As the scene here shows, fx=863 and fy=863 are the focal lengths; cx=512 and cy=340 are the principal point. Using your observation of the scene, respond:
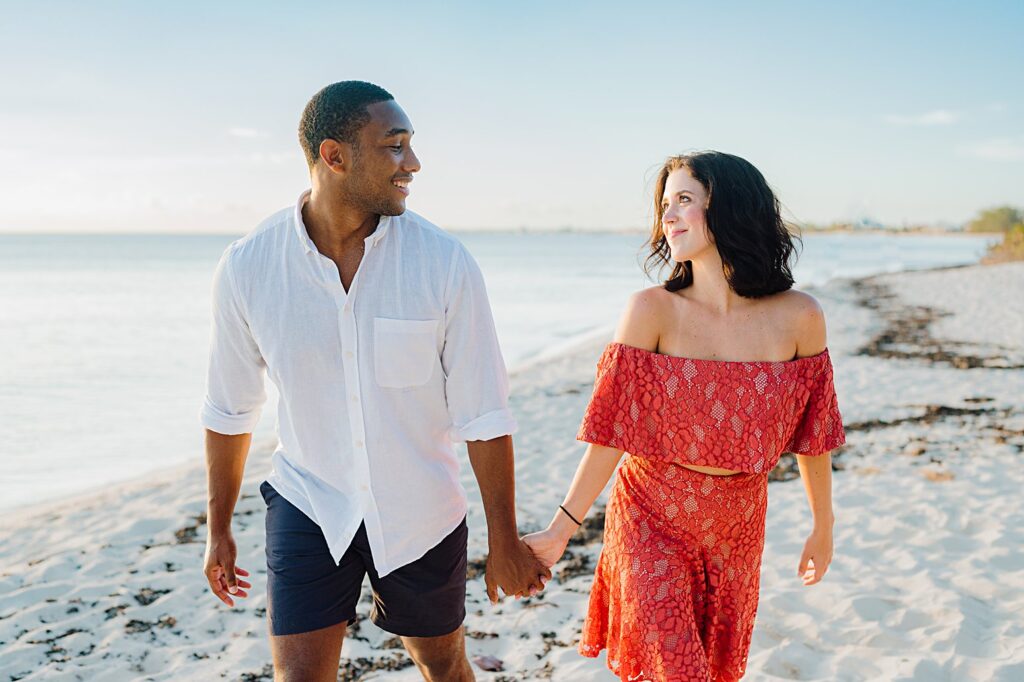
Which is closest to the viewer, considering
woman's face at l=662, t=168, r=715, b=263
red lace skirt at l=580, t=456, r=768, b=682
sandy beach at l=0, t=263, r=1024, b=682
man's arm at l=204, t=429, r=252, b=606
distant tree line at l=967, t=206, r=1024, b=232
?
red lace skirt at l=580, t=456, r=768, b=682

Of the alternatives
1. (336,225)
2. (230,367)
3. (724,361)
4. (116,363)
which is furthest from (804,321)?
(116,363)

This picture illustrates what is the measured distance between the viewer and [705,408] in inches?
96.3

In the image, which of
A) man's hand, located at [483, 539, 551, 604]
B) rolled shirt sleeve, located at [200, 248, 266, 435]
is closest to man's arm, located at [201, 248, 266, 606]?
rolled shirt sleeve, located at [200, 248, 266, 435]

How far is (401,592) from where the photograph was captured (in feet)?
8.52

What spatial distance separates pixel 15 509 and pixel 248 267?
20.0 ft

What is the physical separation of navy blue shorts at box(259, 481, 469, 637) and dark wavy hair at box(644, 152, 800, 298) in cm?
117

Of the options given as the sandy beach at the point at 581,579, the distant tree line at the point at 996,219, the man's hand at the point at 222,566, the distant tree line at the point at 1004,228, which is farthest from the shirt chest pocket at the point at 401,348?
the distant tree line at the point at 996,219

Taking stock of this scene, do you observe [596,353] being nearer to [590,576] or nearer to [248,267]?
[590,576]

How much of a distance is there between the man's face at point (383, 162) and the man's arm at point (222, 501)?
0.93 m

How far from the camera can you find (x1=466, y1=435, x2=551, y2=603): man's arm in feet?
8.21

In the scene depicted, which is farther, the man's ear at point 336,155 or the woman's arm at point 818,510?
the woman's arm at point 818,510

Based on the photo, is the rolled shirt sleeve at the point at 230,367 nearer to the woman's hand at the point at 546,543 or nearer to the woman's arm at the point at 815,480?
the woman's hand at the point at 546,543

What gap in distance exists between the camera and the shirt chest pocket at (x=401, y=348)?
2416 mm

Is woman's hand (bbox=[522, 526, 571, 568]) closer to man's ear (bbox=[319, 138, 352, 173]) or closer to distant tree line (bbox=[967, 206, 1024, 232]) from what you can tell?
man's ear (bbox=[319, 138, 352, 173])
